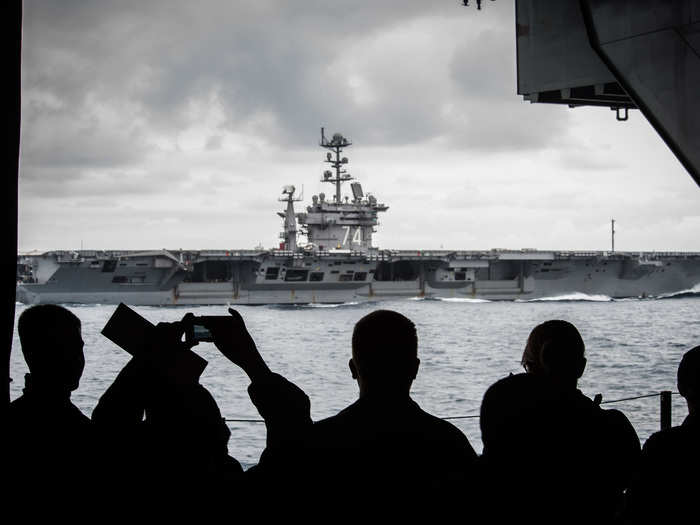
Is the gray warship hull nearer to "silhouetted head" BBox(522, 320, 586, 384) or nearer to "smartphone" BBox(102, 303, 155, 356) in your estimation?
"silhouetted head" BBox(522, 320, 586, 384)

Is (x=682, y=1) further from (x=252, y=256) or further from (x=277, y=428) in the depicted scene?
(x=252, y=256)

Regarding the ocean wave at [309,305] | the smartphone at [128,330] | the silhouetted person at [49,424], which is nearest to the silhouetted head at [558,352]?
the smartphone at [128,330]

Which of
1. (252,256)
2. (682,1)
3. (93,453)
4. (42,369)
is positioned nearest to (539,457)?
(93,453)

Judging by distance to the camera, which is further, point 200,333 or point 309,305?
point 309,305

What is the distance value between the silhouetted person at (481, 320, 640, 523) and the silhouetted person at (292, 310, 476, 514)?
0.33 feet

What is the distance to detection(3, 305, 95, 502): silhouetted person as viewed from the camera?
160 cm

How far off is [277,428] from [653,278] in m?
46.7

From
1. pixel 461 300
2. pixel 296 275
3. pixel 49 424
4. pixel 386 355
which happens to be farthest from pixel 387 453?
pixel 461 300

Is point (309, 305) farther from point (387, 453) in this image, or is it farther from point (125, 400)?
point (387, 453)

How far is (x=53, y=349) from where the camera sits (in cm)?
167

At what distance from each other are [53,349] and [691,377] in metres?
1.54

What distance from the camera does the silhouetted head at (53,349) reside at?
5.45 feet

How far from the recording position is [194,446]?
5.34ft

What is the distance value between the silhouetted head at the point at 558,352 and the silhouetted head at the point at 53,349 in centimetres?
112
